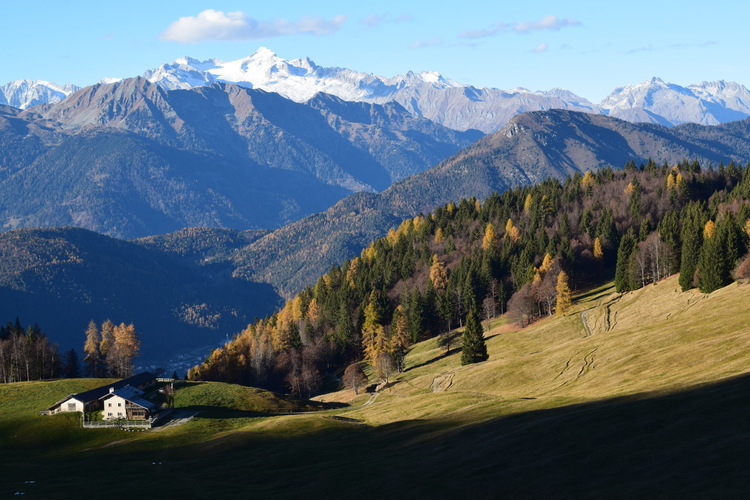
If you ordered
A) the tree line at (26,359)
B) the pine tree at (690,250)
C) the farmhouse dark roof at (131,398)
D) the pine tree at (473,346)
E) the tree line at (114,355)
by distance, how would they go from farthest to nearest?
the tree line at (114,355), the tree line at (26,359), the pine tree at (690,250), the pine tree at (473,346), the farmhouse dark roof at (131,398)

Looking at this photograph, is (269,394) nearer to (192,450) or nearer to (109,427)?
(109,427)

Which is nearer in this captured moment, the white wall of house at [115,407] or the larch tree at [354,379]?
the white wall of house at [115,407]

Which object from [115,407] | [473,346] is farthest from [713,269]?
[115,407]

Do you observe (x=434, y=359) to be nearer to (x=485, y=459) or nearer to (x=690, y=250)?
(x=690, y=250)

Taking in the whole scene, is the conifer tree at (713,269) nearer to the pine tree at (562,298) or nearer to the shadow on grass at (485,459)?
the pine tree at (562,298)

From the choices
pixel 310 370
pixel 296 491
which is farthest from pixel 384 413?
pixel 310 370

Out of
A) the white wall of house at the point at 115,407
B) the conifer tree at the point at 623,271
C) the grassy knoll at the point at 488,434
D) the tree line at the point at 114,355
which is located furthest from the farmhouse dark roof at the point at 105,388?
the conifer tree at the point at 623,271

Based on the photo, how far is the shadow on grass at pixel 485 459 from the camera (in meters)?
41.6

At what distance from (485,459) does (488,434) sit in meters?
9.36

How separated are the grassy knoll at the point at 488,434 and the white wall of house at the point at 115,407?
3970 mm

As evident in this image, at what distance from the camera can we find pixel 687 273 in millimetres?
131125

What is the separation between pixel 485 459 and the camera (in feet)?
174

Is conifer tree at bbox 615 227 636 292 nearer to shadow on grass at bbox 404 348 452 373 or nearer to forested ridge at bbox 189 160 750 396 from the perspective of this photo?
forested ridge at bbox 189 160 750 396

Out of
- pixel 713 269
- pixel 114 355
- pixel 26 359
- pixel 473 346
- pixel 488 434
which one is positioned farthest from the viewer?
pixel 114 355
